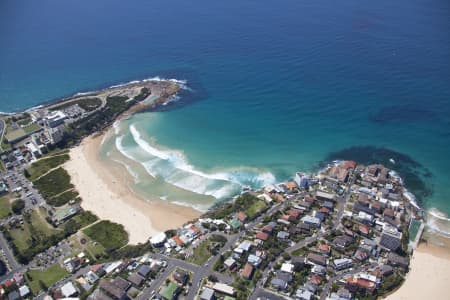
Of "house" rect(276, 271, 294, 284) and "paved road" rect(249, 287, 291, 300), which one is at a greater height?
"house" rect(276, 271, 294, 284)

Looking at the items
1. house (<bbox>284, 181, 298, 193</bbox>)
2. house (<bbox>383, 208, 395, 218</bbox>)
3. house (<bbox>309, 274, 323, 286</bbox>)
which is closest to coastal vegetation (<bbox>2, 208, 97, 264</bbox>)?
house (<bbox>284, 181, 298, 193</bbox>)

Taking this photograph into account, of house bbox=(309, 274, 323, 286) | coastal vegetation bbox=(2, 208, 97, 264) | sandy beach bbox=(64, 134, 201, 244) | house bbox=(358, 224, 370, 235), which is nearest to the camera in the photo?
house bbox=(309, 274, 323, 286)

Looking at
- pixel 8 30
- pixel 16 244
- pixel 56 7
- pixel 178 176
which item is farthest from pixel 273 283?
pixel 56 7

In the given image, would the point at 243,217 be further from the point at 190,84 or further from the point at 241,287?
the point at 190,84

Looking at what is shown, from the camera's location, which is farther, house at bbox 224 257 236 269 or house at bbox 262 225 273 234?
house at bbox 262 225 273 234

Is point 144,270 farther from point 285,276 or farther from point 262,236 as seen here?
point 285,276

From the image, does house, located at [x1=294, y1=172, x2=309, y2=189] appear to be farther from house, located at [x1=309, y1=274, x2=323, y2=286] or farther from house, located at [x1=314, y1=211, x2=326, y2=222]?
house, located at [x1=309, y1=274, x2=323, y2=286]
